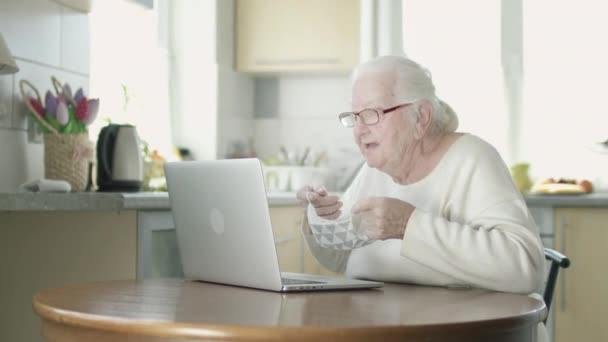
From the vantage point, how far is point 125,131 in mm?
2830

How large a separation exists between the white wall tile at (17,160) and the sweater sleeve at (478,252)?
1.38m

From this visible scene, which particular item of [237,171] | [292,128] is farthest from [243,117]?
[237,171]

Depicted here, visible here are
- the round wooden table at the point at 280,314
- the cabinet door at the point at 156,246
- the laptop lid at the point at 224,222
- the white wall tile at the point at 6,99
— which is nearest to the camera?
the round wooden table at the point at 280,314

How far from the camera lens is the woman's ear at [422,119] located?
2055 millimetres

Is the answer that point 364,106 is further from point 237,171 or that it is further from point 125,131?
point 125,131

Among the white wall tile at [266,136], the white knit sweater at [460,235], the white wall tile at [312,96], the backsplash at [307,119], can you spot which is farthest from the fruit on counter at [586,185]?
the white knit sweater at [460,235]

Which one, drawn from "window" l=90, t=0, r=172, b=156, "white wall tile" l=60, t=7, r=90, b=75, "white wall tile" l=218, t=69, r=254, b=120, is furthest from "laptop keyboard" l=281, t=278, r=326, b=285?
"white wall tile" l=218, t=69, r=254, b=120

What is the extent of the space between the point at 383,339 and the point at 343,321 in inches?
3.0

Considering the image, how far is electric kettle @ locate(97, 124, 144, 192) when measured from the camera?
110 inches

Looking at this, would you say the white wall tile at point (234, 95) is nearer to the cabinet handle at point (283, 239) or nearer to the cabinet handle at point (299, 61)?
the cabinet handle at point (299, 61)

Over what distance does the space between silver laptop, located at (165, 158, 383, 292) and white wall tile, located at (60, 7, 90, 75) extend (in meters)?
1.26

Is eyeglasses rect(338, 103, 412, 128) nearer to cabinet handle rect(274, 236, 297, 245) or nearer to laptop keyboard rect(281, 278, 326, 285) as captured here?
laptop keyboard rect(281, 278, 326, 285)

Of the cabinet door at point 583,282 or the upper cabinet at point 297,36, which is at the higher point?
the upper cabinet at point 297,36

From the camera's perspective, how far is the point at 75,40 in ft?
9.82
